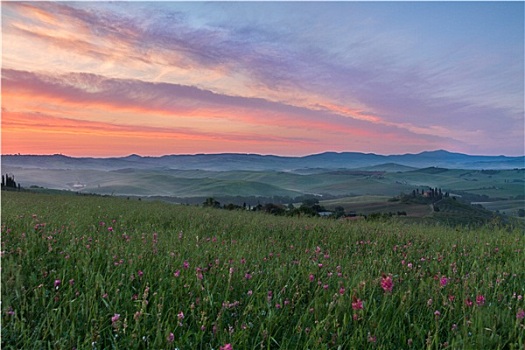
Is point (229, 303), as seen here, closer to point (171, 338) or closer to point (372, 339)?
point (171, 338)

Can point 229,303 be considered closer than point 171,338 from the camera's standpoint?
No

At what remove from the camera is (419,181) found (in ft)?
412

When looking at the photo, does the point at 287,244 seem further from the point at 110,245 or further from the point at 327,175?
the point at 327,175

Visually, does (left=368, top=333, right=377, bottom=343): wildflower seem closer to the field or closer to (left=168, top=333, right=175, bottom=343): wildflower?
the field

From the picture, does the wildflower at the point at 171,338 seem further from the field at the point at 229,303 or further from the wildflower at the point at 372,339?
the wildflower at the point at 372,339

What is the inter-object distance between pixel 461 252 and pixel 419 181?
12953 centimetres

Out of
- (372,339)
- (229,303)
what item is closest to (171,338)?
(229,303)

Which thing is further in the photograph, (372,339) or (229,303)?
(229,303)

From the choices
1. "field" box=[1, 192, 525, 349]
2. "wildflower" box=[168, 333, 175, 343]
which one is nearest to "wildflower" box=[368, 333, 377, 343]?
"field" box=[1, 192, 525, 349]

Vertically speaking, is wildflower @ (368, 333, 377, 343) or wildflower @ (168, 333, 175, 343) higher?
wildflower @ (168, 333, 175, 343)

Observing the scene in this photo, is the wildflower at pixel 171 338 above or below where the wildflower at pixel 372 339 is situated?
above

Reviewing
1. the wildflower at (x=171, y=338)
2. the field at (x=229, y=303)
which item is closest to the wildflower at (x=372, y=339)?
the field at (x=229, y=303)

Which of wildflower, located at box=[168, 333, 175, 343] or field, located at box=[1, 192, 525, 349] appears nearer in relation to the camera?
wildflower, located at box=[168, 333, 175, 343]

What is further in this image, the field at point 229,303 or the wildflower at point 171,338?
the field at point 229,303
